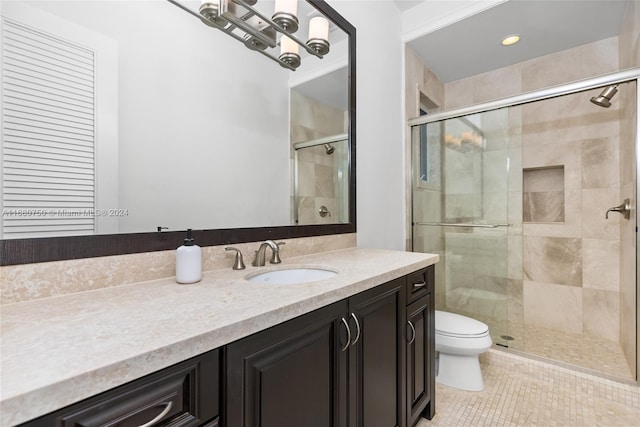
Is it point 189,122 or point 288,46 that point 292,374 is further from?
point 288,46

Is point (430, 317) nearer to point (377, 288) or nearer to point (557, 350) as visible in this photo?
point (377, 288)

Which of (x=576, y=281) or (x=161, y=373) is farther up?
(x=161, y=373)

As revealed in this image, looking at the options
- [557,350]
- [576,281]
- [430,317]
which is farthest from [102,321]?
[576,281]

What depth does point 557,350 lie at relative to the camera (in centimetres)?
222

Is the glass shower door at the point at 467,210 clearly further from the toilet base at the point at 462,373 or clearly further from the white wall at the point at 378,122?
the toilet base at the point at 462,373

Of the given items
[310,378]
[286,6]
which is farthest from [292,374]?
[286,6]

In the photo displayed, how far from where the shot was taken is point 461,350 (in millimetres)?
1730

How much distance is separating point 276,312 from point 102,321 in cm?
35

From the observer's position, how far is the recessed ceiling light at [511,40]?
7.79 feet

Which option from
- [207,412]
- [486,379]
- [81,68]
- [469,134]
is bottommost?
[486,379]

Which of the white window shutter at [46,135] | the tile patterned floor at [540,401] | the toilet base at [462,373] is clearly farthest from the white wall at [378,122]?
the white window shutter at [46,135]

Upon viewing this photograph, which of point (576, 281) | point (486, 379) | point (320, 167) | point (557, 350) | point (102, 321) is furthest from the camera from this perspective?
point (576, 281)

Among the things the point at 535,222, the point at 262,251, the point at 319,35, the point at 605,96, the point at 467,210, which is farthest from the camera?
the point at 535,222

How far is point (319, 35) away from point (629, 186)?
2.18 meters
